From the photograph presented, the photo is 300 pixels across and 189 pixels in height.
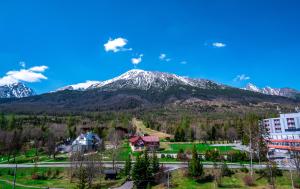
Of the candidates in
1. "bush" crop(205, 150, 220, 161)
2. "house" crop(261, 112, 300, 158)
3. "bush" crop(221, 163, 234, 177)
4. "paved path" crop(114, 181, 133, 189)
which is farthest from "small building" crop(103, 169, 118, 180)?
"house" crop(261, 112, 300, 158)

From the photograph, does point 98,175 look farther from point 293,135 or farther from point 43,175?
point 293,135

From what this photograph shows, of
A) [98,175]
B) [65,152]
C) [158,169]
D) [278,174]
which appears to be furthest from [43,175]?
[278,174]

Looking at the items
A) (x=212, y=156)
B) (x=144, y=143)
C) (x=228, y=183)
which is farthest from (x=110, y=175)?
(x=144, y=143)

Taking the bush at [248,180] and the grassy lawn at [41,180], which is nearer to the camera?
the bush at [248,180]

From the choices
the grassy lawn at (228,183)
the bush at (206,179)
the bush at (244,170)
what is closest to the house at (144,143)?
the grassy lawn at (228,183)

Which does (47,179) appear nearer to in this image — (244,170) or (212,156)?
(212,156)

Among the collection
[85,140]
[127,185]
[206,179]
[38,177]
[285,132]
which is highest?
[285,132]

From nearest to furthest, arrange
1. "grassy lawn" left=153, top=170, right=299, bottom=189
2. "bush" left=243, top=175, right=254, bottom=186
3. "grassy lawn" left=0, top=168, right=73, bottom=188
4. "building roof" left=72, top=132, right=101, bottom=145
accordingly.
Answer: "grassy lawn" left=153, top=170, right=299, bottom=189, "bush" left=243, top=175, right=254, bottom=186, "grassy lawn" left=0, top=168, right=73, bottom=188, "building roof" left=72, top=132, right=101, bottom=145

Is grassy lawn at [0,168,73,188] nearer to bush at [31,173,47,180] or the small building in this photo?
bush at [31,173,47,180]

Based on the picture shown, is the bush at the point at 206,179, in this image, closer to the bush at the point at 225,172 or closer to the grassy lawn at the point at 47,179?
the bush at the point at 225,172
